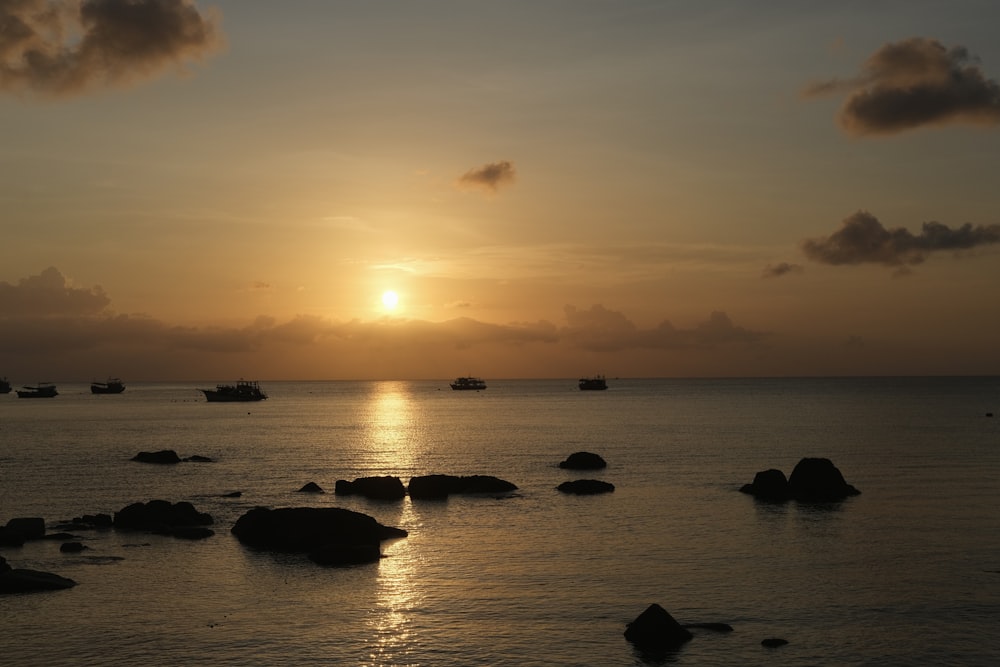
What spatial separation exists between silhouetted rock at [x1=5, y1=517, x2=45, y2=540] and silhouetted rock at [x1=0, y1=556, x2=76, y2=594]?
1161 cm

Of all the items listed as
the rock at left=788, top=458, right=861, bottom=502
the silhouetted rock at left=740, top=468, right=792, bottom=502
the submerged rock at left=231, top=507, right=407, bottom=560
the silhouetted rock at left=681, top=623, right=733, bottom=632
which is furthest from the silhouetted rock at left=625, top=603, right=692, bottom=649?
the rock at left=788, top=458, right=861, bottom=502

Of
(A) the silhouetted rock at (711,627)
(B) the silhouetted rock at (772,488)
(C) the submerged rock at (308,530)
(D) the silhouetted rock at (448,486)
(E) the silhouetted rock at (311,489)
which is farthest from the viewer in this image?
(E) the silhouetted rock at (311,489)

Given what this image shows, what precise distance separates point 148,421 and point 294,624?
177269 millimetres

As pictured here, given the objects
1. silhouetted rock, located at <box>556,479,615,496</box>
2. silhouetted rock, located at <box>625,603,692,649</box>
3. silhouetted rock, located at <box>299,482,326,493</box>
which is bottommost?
silhouetted rock, located at <box>299,482,326,493</box>

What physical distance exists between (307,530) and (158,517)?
1341cm

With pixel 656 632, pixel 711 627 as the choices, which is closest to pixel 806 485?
pixel 711 627

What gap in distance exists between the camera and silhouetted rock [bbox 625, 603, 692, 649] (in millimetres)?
32281

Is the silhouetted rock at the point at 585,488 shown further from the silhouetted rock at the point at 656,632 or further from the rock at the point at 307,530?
the silhouetted rock at the point at 656,632

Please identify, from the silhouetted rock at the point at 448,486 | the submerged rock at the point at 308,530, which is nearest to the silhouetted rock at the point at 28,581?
the submerged rock at the point at 308,530

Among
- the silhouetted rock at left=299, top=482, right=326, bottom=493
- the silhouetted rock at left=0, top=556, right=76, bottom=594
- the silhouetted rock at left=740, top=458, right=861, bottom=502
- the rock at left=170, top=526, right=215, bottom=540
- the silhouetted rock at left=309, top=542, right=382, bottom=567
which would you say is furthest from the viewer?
the silhouetted rock at left=299, top=482, right=326, bottom=493

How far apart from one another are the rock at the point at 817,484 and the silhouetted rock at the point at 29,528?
2109 inches

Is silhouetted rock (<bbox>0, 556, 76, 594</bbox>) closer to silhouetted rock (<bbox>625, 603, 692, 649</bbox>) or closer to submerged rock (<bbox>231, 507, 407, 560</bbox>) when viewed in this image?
submerged rock (<bbox>231, 507, 407, 560</bbox>)

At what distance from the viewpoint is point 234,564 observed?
4656cm

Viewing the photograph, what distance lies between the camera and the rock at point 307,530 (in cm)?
5025
